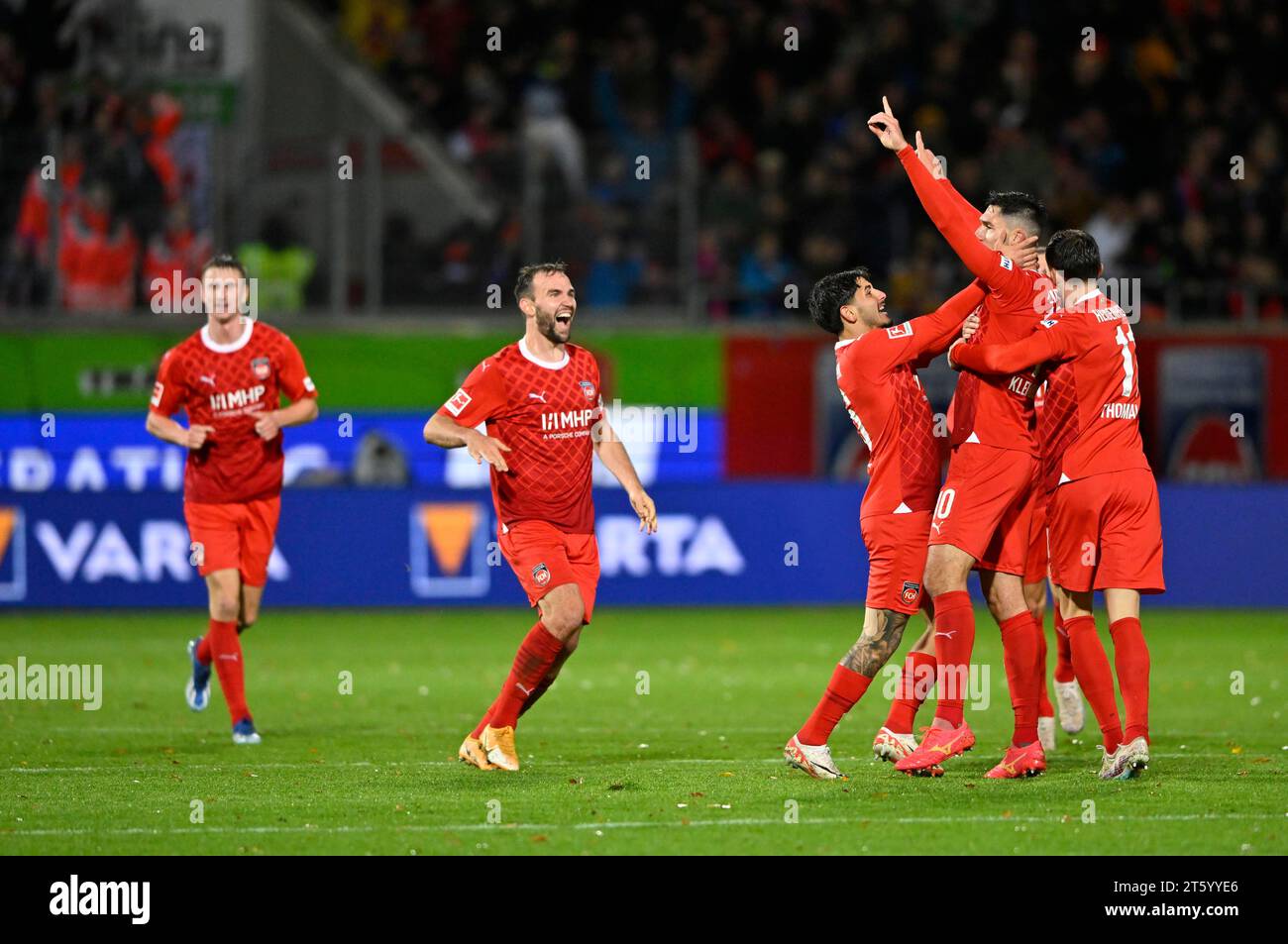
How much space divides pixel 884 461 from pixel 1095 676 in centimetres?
131

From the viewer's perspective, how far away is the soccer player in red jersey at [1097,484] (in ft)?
26.4

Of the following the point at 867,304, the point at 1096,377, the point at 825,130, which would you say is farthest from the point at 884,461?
the point at 825,130

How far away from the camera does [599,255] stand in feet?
65.3

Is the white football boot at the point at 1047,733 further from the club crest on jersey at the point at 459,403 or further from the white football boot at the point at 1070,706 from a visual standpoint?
the club crest on jersey at the point at 459,403

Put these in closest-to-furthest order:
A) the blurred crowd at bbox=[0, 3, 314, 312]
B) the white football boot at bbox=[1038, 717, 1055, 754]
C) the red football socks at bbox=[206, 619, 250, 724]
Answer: the white football boot at bbox=[1038, 717, 1055, 754] < the red football socks at bbox=[206, 619, 250, 724] < the blurred crowd at bbox=[0, 3, 314, 312]

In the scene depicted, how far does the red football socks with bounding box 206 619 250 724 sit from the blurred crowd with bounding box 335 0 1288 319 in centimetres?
1029

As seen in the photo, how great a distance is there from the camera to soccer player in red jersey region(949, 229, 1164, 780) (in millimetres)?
8055

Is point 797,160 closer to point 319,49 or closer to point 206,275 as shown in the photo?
point 319,49

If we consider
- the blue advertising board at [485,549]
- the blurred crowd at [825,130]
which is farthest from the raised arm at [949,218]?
the blurred crowd at [825,130]

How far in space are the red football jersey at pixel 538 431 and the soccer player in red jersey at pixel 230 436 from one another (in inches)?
69.5

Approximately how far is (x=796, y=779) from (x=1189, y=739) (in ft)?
8.36

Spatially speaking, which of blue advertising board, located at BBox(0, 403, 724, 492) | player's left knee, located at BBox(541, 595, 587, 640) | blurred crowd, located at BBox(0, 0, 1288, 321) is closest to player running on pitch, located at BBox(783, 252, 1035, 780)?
player's left knee, located at BBox(541, 595, 587, 640)

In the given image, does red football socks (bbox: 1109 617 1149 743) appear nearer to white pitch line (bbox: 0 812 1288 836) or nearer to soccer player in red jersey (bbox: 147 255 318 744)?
white pitch line (bbox: 0 812 1288 836)

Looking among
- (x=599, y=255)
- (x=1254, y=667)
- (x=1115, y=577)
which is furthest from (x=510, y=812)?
(x=599, y=255)
